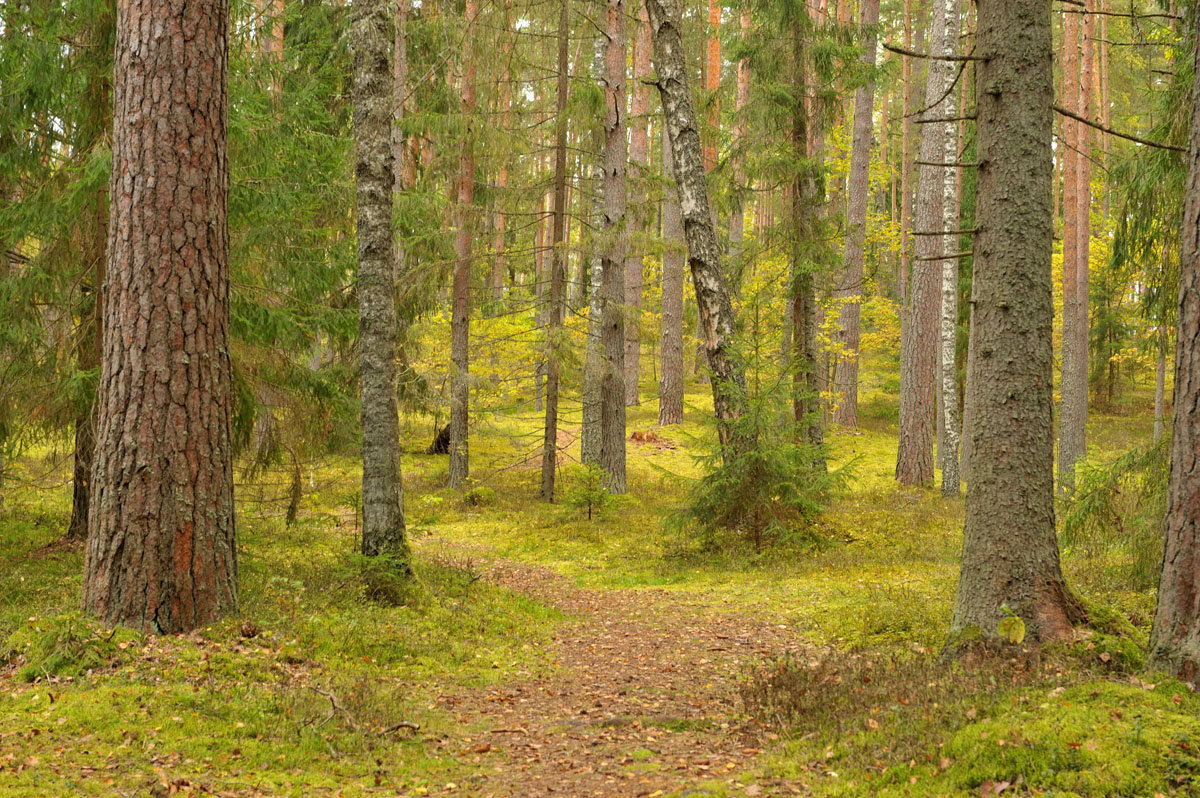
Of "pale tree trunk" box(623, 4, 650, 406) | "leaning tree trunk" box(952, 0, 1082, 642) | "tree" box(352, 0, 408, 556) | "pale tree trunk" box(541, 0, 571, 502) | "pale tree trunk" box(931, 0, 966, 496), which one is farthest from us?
"pale tree trunk" box(931, 0, 966, 496)

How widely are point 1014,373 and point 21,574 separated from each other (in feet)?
28.8

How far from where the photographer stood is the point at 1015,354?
5531 mm

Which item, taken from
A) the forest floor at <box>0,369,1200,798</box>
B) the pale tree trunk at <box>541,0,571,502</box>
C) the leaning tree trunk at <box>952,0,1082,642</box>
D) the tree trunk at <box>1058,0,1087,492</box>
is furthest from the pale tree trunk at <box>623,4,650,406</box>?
the tree trunk at <box>1058,0,1087,492</box>

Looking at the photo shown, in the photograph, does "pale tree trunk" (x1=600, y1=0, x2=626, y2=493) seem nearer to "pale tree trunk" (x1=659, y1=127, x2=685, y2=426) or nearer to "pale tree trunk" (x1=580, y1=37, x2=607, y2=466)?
"pale tree trunk" (x1=580, y1=37, x2=607, y2=466)

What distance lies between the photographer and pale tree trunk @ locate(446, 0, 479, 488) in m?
16.3

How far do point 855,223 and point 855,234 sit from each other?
178 centimetres

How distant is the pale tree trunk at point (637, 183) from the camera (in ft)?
51.8

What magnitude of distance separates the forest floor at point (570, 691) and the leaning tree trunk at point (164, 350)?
17.6 inches

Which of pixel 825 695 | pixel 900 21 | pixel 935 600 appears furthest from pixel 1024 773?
pixel 900 21

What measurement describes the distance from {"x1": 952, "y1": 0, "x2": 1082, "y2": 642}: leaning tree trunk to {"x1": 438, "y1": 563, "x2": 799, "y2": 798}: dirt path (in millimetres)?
1939

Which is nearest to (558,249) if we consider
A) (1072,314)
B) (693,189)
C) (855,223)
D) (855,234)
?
(693,189)

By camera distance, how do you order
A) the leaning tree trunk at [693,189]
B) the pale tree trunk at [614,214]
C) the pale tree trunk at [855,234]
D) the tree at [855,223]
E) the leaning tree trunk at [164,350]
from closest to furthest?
the leaning tree trunk at [164,350] < the leaning tree trunk at [693,189] < the pale tree trunk at [614,214] < the tree at [855,223] < the pale tree trunk at [855,234]

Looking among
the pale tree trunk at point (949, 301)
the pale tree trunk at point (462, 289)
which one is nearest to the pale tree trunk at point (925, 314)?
the pale tree trunk at point (949, 301)

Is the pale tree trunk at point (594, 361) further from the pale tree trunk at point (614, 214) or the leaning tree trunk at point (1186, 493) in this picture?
the leaning tree trunk at point (1186, 493)
